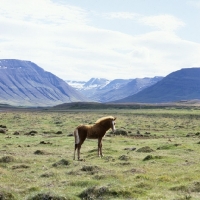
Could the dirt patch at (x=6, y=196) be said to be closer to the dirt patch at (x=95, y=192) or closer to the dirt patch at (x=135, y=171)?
the dirt patch at (x=95, y=192)

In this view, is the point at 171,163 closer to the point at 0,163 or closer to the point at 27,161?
the point at 27,161

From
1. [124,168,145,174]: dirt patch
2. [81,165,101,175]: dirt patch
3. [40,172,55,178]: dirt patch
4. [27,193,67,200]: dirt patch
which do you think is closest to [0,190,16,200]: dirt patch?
[27,193,67,200]: dirt patch

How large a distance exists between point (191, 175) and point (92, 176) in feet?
18.2

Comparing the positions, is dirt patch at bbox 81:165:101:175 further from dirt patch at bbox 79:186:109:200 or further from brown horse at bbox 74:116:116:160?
brown horse at bbox 74:116:116:160

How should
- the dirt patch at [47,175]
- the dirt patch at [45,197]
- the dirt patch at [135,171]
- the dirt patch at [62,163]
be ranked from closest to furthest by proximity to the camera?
1. the dirt patch at [45,197]
2. the dirt patch at [47,175]
3. the dirt patch at [135,171]
4. the dirt patch at [62,163]

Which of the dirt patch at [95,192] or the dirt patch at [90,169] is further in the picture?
the dirt patch at [90,169]

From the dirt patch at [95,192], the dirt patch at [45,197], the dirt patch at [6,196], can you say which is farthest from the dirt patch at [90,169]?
the dirt patch at [6,196]


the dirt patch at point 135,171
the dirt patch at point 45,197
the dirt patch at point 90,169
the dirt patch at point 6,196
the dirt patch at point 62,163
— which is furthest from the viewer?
the dirt patch at point 62,163

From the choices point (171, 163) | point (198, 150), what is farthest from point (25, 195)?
point (198, 150)

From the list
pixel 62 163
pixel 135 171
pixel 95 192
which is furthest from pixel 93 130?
pixel 95 192

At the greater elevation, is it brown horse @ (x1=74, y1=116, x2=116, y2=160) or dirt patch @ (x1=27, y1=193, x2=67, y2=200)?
brown horse @ (x1=74, y1=116, x2=116, y2=160)

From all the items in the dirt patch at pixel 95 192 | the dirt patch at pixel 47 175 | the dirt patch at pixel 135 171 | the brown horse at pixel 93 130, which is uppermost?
the brown horse at pixel 93 130

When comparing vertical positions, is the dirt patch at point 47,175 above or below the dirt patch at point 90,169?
below

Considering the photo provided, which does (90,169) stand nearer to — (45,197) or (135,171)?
(135,171)
